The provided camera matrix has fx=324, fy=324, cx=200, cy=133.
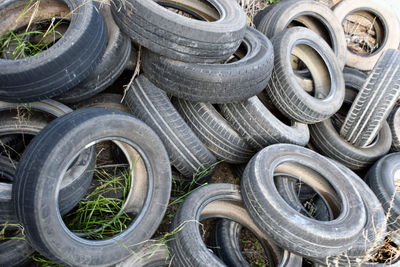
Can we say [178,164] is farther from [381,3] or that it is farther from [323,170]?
[381,3]

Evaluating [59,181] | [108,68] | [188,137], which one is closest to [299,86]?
[188,137]

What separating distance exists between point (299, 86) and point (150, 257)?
7.29 ft

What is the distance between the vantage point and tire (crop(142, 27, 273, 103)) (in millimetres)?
2789

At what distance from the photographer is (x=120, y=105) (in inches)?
126

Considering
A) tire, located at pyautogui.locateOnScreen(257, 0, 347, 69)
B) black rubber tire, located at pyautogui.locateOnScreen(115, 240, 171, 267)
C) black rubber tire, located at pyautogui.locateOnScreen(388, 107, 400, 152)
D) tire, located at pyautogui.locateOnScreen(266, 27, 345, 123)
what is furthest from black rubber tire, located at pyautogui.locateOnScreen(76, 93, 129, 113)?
A: black rubber tire, located at pyautogui.locateOnScreen(388, 107, 400, 152)

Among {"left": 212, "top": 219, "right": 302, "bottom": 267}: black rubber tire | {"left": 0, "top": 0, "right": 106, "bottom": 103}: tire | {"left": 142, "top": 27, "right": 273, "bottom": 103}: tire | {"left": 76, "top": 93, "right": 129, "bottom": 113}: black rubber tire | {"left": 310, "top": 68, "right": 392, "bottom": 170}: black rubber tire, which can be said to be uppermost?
{"left": 0, "top": 0, "right": 106, "bottom": 103}: tire

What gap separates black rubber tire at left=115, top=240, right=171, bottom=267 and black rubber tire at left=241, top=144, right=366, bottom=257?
30.5 inches

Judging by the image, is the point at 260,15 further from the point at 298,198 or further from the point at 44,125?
the point at 44,125

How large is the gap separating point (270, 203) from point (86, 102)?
6.34 feet

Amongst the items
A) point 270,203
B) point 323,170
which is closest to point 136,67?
point 270,203

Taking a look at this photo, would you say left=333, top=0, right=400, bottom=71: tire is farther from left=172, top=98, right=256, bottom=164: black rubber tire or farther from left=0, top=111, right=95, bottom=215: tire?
left=0, top=111, right=95, bottom=215: tire

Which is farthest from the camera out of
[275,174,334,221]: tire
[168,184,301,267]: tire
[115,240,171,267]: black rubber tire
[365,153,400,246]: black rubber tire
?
[365,153,400,246]: black rubber tire

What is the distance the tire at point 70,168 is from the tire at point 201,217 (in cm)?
77

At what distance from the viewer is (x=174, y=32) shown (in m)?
2.57
